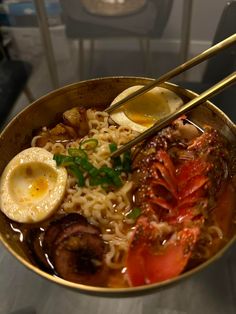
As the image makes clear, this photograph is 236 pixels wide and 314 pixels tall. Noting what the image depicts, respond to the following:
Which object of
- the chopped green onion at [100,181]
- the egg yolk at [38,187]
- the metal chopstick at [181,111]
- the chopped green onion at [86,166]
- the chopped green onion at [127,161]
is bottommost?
the chopped green onion at [100,181]

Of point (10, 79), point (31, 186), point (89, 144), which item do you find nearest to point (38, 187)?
point (31, 186)

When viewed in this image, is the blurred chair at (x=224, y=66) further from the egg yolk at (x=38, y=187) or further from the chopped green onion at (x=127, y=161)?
the egg yolk at (x=38, y=187)

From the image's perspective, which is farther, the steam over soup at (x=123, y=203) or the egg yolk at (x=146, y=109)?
the egg yolk at (x=146, y=109)

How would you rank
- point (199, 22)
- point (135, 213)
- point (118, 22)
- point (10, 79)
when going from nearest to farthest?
point (135, 213) < point (10, 79) < point (118, 22) < point (199, 22)

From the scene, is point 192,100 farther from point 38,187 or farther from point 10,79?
point 10,79

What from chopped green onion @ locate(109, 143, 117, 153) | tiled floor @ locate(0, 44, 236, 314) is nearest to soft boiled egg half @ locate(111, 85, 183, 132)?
chopped green onion @ locate(109, 143, 117, 153)

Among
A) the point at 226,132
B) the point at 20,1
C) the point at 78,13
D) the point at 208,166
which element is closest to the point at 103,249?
the point at 208,166

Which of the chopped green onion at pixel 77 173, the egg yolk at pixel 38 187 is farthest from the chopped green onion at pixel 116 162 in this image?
the egg yolk at pixel 38 187

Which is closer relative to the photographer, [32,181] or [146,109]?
[32,181]
